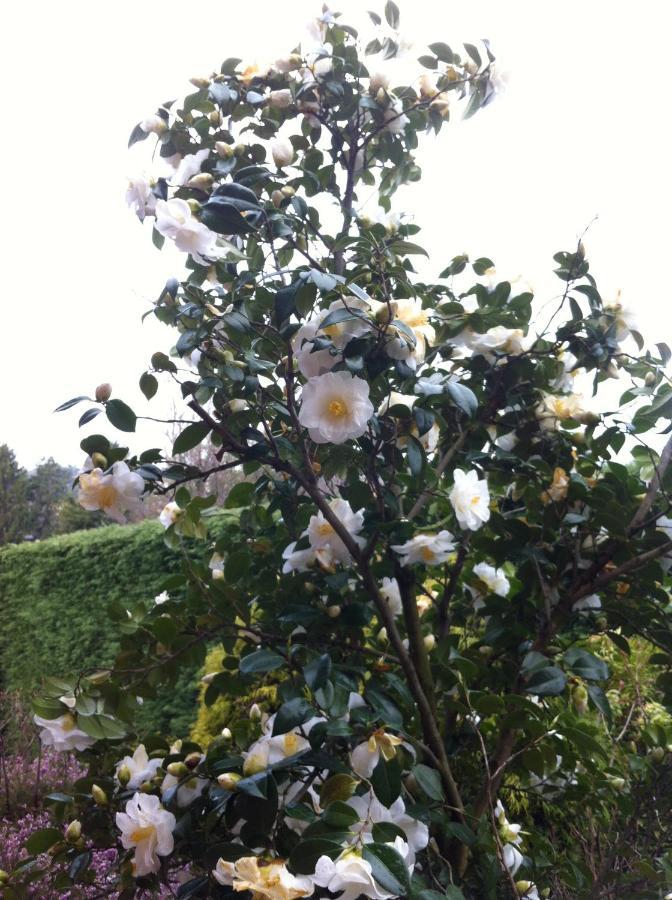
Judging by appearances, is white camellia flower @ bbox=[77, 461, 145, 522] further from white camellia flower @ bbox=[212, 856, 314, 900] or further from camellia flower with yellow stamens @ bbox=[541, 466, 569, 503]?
camellia flower with yellow stamens @ bbox=[541, 466, 569, 503]

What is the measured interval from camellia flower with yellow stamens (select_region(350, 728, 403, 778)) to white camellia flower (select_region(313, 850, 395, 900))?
0.55ft

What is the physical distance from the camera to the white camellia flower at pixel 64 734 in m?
0.97

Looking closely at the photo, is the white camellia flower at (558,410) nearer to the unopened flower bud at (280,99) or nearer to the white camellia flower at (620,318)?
the white camellia flower at (620,318)

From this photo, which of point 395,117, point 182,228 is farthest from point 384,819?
point 395,117

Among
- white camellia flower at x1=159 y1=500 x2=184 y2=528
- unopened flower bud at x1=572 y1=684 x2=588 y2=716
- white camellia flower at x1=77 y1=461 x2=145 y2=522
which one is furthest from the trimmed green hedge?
white camellia flower at x1=77 y1=461 x2=145 y2=522

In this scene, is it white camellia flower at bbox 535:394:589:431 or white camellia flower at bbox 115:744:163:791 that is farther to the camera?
white camellia flower at bbox 535:394:589:431

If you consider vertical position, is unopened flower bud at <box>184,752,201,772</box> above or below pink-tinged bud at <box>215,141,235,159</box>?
below

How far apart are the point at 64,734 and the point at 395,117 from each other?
1.19 m

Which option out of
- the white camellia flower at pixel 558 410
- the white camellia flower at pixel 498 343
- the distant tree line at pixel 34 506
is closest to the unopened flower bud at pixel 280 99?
the white camellia flower at pixel 498 343

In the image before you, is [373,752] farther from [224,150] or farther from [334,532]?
[224,150]

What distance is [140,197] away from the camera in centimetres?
111

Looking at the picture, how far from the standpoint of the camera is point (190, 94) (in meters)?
1.26

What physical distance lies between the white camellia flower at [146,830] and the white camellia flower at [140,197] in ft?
2.82

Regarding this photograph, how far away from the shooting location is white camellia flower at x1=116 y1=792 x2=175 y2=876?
87 centimetres
